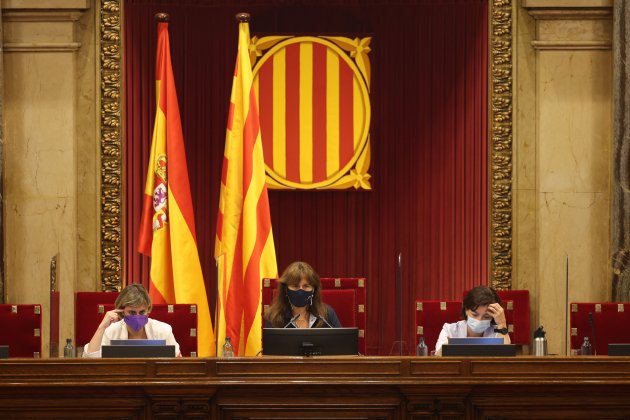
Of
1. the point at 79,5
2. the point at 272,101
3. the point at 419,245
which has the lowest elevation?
the point at 419,245

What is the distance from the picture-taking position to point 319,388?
206 inches

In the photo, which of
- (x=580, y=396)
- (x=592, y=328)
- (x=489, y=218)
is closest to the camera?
(x=580, y=396)

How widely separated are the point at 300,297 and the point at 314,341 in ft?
3.33

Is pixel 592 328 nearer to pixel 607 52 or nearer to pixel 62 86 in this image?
pixel 607 52

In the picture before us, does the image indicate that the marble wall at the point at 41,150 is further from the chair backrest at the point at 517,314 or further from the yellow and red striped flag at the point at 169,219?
the chair backrest at the point at 517,314

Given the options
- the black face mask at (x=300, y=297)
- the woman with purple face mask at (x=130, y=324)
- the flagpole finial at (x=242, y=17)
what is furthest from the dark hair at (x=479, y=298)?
the flagpole finial at (x=242, y=17)

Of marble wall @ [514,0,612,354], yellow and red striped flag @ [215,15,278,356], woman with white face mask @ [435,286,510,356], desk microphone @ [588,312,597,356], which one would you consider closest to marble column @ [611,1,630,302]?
marble wall @ [514,0,612,354]

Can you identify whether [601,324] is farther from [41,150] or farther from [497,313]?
[41,150]

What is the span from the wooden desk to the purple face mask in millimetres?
954

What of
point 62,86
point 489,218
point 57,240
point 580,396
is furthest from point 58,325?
point 580,396

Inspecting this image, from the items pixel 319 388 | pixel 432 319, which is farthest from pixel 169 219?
pixel 319 388

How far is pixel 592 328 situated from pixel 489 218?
2155 mm

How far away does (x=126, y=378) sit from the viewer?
5.24 m

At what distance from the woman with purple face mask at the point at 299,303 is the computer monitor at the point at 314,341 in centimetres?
92
